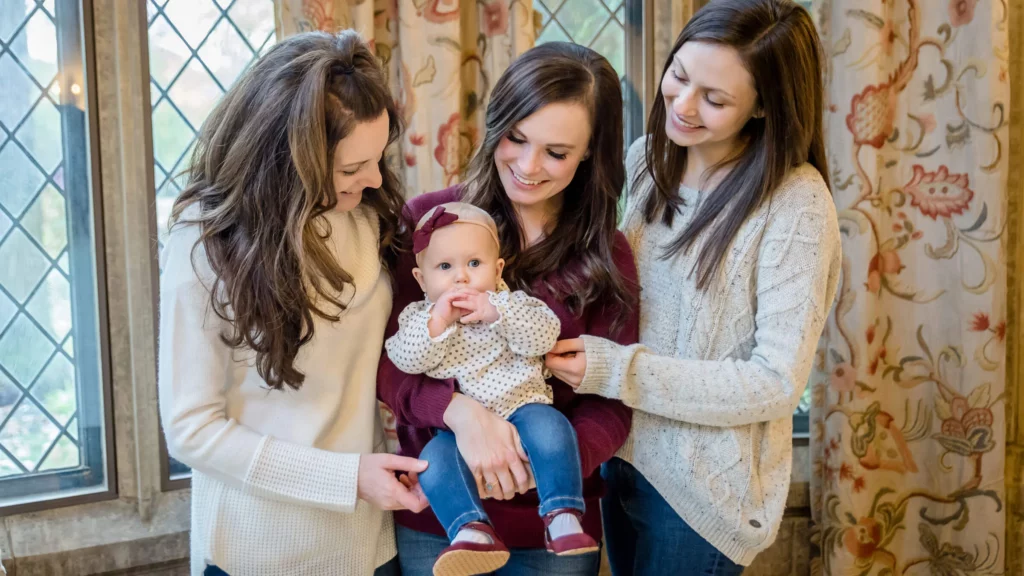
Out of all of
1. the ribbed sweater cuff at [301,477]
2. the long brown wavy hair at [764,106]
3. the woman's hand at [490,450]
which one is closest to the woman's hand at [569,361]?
the woman's hand at [490,450]

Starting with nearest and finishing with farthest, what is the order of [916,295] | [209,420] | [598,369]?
[209,420], [598,369], [916,295]

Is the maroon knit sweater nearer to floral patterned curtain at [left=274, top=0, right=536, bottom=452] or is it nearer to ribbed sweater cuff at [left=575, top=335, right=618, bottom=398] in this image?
ribbed sweater cuff at [left=575, top=335, right=618, bottom=398]

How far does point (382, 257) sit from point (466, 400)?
0.29 metres

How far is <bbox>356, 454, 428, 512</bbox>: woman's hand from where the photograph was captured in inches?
51.1

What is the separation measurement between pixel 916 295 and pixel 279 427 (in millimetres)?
1718

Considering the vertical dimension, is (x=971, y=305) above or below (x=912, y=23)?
below

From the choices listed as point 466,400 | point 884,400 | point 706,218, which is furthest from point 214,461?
point 884,400

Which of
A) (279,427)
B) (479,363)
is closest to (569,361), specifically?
(479,363)

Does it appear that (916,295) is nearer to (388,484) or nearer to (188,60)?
(388,484)

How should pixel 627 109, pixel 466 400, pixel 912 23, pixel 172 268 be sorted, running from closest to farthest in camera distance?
1. pixel 172 268
2. pixel 466 400
3. pixel 912 23
4. pixel 627 109

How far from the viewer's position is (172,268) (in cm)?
125

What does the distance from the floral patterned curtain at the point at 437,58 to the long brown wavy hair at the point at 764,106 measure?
673 mm

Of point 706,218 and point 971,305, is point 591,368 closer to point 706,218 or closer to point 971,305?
point 706,218

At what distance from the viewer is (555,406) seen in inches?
59.1
